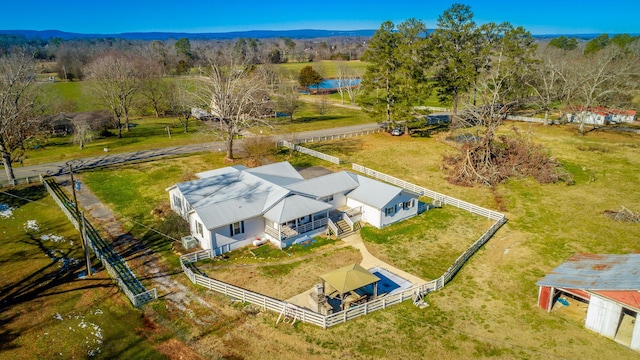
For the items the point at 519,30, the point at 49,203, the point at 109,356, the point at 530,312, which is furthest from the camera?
the point at 519,30

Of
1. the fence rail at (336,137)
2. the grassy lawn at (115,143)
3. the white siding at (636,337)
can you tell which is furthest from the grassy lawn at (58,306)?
the fence rail at (336,137)

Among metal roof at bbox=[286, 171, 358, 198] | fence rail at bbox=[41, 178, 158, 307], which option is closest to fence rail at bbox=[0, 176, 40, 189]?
fence rail at bbox=[41, 178, 158, 307]

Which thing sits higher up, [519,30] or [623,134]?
[519,30]

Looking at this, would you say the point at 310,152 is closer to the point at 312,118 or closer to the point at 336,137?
the point at 336,137

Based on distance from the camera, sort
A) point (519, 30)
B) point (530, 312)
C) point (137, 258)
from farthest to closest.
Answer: point (519, 30) < point (137, 258) < point (530, 312)

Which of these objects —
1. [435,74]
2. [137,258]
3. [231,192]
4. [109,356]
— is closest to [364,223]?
[231,192]

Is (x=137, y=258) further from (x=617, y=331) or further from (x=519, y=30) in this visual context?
(x=519, y=30)

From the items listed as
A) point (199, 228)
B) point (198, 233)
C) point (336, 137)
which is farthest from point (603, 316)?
point (336, 137)

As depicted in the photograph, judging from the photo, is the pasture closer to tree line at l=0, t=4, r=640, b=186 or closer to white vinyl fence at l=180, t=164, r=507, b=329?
white vinyl fence at l=180, t=164, r=507, b=329
